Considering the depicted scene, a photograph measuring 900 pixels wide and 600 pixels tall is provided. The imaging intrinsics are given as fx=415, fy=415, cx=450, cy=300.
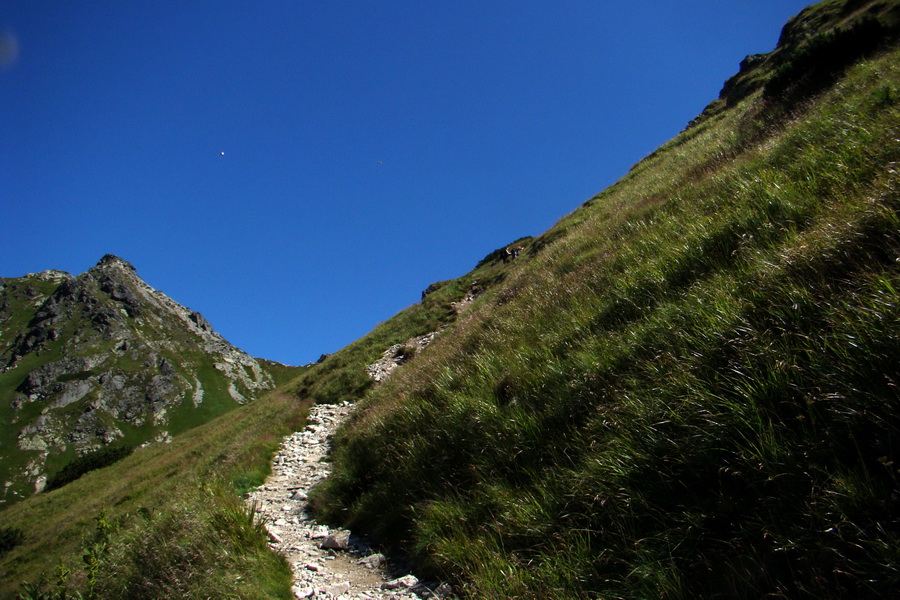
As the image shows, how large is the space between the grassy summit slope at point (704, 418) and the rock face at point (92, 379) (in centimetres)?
15103

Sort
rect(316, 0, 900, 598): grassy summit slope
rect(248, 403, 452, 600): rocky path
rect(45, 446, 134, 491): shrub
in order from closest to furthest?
rect(316, 0, 900, 598): grassy summit slope < rect(248, 403, 452, 600): rocky path < rect(45, 446, 134, 491): shrub

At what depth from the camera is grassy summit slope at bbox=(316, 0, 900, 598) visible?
2.62m

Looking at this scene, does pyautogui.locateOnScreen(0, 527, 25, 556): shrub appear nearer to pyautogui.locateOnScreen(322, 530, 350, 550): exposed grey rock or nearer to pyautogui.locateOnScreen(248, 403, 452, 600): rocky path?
pyautogui.locateOnScreen(248, 403, 452, 600): rocky path

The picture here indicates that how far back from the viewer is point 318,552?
6566mm

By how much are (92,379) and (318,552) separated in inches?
7810

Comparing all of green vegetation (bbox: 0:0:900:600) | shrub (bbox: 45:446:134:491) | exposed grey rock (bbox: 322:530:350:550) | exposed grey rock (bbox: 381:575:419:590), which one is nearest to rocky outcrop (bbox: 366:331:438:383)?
green vegetation (bbox: 0:0:900:600)

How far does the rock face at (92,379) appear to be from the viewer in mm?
126000

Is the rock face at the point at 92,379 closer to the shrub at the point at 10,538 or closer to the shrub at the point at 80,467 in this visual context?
the shrub at the point at 80,467

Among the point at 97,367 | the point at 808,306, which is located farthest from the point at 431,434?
the point at 97,367

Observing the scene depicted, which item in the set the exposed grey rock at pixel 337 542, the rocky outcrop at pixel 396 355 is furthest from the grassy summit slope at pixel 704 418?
the rocky outcrop at pixel 396 355

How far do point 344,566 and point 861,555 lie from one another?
5.81 m

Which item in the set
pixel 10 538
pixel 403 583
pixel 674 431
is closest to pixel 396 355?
pixel 403 583

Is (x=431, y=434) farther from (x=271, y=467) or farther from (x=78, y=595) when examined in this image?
(x=271, y=467)

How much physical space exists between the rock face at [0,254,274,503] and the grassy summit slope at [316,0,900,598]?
496 ft
